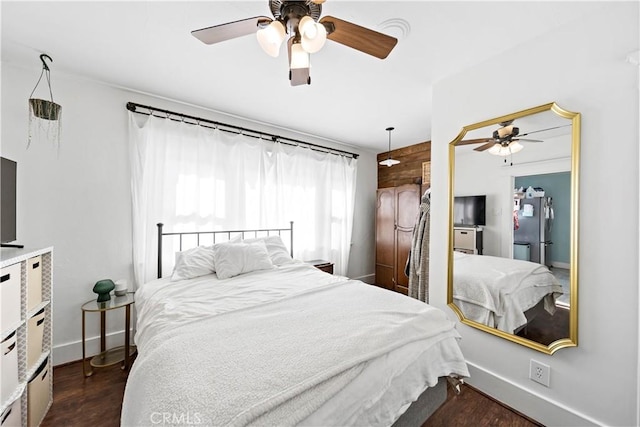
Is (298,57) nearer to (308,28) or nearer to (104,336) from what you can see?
(308,28)

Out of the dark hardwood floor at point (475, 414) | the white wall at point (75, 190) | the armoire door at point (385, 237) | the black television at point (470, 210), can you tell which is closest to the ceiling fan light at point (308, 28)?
→ the black television at point (470, 210)

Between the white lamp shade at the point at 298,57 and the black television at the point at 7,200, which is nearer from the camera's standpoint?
the white lamp shade at the point at 298,57

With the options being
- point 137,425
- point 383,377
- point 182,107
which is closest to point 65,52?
point 182,107

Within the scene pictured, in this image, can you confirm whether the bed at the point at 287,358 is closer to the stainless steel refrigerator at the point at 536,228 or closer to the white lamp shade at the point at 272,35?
the stainless steel refrigerator at the point at 536,228

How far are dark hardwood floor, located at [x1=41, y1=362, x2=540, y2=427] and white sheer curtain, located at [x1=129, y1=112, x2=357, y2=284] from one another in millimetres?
840

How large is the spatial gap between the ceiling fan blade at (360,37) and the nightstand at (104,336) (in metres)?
2.52

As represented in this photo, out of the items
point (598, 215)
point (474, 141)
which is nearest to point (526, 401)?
point (598, 215)

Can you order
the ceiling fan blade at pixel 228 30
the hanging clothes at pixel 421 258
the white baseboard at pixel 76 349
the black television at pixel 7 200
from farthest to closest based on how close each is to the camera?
the hanging clothes at pixel 421 258
the white baseboard at pixel 76 349
the black television at pixel 7 200
the ceiling fan blade at pixel 228 30

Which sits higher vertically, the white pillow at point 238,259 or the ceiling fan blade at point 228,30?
the ceiling fan blade at point 228,30

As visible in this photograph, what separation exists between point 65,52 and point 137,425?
98.8 inches

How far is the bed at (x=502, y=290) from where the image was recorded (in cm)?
172

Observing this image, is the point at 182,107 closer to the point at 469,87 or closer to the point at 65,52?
the point at 65,52

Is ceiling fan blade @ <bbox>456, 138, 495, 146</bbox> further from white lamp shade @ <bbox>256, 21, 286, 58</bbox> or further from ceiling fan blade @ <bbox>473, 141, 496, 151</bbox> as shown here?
white lamp shade @ <bbox>256, 21, 286, 58</bbox>

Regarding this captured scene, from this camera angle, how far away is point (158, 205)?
8.50 ft
